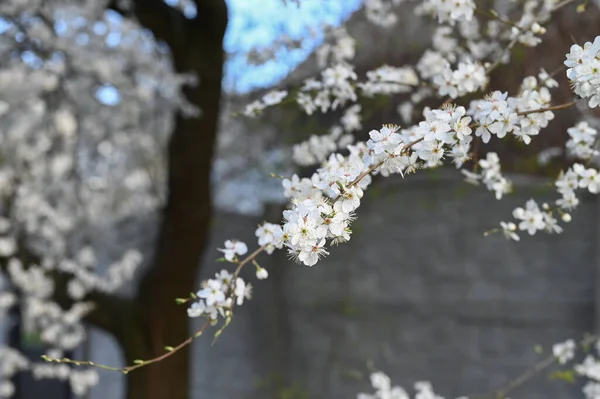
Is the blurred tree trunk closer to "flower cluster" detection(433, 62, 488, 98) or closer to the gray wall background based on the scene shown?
the gray wall background

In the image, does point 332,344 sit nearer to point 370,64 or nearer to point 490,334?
point 490,334

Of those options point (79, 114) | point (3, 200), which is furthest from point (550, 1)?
point (3, 200)

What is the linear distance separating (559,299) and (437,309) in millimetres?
619

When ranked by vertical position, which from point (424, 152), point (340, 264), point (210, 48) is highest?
point (210, 48)

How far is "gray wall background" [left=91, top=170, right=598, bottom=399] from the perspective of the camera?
9.98 feet

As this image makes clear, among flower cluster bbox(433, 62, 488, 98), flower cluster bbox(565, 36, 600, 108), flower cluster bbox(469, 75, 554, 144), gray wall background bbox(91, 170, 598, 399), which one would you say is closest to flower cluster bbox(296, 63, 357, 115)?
flower cluster bbox(433, 62, 488, 98)

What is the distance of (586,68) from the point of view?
0.99 m

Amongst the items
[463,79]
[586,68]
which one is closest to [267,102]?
[463,79]

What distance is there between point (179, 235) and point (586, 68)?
2.23 metres

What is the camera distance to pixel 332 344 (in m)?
3.93

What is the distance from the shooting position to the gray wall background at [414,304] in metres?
3.04

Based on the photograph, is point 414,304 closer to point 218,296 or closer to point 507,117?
point 218,296

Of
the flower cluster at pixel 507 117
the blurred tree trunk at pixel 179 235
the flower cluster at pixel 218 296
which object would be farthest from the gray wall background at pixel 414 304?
the flower cluster at pixel 218 296

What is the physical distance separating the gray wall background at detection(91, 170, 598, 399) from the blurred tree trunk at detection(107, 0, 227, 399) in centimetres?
70
